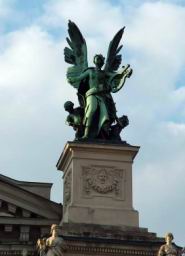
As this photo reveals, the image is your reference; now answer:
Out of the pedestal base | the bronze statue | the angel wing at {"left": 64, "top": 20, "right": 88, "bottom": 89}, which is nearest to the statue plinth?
the pedestal base

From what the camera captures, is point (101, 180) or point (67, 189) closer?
point (101, 180)

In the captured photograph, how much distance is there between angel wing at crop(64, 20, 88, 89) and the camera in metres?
30.1

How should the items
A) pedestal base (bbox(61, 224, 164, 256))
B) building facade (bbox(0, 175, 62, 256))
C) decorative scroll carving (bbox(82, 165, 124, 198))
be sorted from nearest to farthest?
pedestal base (bbox(61, 224, 164, 256)), decorative scroll carving (bbox(82, 165, 124, 198)), building facade (bbox(0, 175, 62, 256))

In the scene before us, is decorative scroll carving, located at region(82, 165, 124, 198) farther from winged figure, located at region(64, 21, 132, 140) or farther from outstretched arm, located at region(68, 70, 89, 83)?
outstretched arm, located at region(68, 70, 89, 83)

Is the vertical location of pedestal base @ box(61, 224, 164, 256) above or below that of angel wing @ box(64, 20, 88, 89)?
below

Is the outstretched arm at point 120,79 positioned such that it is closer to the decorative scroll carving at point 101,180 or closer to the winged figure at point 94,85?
the winged figure at point 94,85

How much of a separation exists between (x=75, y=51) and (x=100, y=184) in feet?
17.1

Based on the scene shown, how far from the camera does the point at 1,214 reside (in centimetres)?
2895

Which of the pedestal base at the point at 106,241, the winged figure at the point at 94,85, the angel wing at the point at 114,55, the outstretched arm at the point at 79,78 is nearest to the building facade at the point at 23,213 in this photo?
the pedestal base at the point at 106,241

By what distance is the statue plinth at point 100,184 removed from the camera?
27.4 m

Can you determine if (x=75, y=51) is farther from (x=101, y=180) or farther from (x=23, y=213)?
(x=23, y=213)

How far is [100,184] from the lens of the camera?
27781 millimetres

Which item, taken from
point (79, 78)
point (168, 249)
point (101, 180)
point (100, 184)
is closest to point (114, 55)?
point (79, 78)

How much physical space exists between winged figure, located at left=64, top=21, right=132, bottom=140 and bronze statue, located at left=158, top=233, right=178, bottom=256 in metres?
4.13
